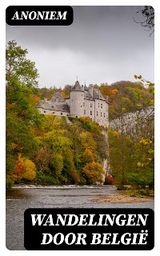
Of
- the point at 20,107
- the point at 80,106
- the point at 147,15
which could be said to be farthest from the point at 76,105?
the point at 147,15

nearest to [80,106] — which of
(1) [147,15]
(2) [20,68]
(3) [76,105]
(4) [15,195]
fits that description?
(3) [76,105]

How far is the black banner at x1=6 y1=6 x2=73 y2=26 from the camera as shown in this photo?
4.18 m

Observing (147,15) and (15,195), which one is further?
(15,195)

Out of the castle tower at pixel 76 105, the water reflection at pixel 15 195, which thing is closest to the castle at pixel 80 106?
the castle tower at pixel 76 105

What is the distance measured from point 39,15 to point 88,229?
6.54ft

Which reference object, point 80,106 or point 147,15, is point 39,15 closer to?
point 147,15

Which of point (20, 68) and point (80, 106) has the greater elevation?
point (20, 68)

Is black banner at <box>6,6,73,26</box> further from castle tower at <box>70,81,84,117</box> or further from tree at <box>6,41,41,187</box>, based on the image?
castle tower at <box>70,81,84,117</box>

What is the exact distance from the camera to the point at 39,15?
4262mm

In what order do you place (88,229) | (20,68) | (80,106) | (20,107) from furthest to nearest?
(80,106) < (20,107) < (20,68) < (88,229)

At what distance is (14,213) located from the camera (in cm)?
444

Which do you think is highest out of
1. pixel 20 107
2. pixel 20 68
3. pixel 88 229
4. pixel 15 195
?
pixel 20 68

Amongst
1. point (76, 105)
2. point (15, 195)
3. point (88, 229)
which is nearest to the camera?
point (88, 229)

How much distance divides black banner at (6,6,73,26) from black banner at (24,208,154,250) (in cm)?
173
